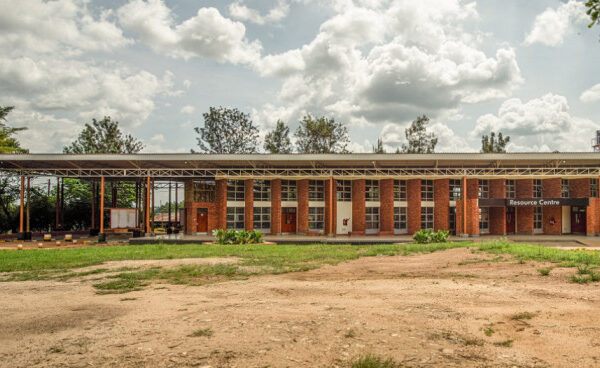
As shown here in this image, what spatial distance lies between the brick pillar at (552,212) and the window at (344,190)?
15.8m

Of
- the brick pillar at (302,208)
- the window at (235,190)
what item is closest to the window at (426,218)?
the brick pillar at (302,208)

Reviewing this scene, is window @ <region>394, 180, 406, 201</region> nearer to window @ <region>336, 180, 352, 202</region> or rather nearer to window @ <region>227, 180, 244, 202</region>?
window @ <region>336, 180, 352, 202</region>

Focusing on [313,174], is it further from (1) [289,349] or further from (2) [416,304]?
(1) [289,349]

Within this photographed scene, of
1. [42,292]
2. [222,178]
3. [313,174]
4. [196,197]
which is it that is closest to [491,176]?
[313,174]

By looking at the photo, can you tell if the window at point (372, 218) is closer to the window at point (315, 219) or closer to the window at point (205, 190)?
the window at point (315, 219)

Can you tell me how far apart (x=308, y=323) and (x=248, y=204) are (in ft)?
82.5

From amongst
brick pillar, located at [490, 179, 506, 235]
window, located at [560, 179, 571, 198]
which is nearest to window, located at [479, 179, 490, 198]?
brick pillar, located at [490, 179, 506, 235]

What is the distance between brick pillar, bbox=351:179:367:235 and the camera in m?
31.6

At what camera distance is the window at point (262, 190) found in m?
32.1

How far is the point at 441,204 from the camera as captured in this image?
32.2m

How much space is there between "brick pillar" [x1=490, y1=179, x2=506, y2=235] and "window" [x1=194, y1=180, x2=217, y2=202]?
22124mm

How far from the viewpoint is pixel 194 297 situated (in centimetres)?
907

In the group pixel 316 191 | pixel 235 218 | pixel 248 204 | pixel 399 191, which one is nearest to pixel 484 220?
pixel 399 191

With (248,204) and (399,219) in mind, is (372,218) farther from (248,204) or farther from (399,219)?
(248,204)
